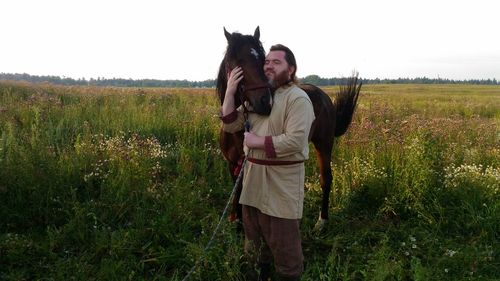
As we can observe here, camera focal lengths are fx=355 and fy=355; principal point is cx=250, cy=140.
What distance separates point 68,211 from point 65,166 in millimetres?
877

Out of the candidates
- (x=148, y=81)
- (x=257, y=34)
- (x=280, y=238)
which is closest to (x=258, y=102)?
(x=257, y=34)

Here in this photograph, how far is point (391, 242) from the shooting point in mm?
3844

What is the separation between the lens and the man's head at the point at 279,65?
248 cm

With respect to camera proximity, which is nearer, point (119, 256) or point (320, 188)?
point (119, 256)

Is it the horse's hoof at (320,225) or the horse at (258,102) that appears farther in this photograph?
the horse's hoof at (320,225)

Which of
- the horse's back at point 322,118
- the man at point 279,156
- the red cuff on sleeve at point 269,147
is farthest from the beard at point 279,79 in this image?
the horse's back at point 322,118

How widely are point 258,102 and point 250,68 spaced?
1.16ft

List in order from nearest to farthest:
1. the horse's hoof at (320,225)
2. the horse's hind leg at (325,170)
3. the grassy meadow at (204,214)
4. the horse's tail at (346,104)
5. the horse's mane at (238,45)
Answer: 1. the horse's mane at (238,45)
2. the grassy meadow at (204,214)
3. the horse's hoof at (320,225)
4. the horse's hind leg at (325,170)
5. the horse's tail at (346,104)

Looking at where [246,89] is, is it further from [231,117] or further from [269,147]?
[269,147]

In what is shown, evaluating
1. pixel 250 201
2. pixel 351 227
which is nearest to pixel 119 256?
pixel 250 201

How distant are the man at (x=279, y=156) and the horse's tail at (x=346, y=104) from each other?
276 cm

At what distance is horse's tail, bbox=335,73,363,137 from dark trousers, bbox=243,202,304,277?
2.85 metres

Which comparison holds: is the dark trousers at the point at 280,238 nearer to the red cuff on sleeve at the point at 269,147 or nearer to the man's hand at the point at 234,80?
the red cuff on sleeve at the point at 269,147

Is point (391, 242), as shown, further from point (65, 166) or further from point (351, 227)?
point (65, 166)
